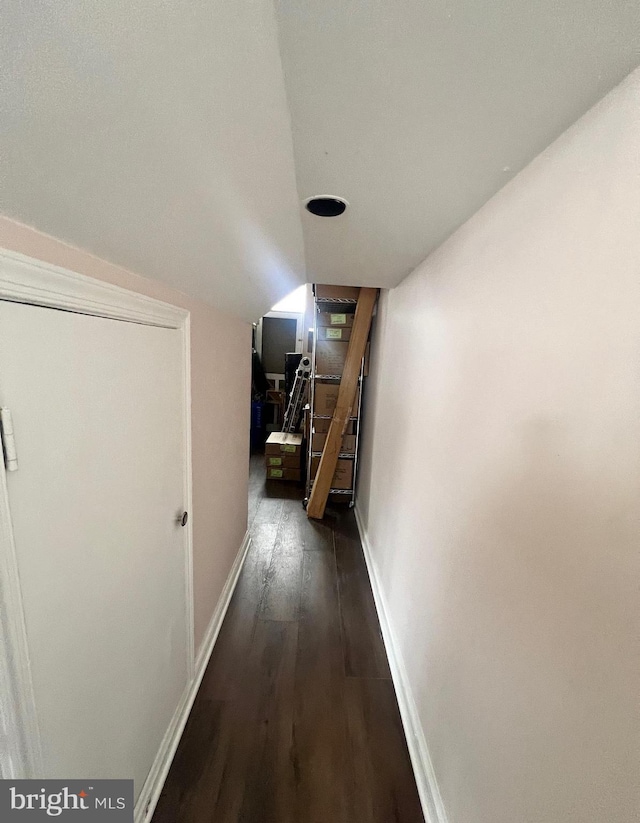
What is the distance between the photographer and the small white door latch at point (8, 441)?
0.60m

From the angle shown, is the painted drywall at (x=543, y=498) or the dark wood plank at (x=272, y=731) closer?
the painted drywall at (x=543, y=498)

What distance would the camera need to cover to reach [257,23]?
0.47m

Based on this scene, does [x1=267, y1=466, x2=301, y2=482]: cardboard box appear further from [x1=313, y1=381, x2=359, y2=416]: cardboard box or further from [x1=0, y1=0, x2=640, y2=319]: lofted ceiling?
[x1=0, y1=0, x2=640, y2=319]: lofted ceiling

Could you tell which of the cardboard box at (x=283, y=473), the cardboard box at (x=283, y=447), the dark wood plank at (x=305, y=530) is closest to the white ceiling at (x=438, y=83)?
the dark wood plank at (x=305, y=530)

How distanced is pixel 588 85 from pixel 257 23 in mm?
561

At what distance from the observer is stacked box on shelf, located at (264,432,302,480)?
13.3 ft

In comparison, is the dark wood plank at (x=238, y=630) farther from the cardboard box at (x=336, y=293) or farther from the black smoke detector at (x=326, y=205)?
the cardboard box at (x=336, y=293)

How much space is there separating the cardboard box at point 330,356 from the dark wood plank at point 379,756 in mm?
2439

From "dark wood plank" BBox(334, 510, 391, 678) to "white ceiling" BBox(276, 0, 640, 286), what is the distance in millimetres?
2120

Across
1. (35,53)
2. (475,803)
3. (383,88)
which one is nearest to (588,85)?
(383,88)

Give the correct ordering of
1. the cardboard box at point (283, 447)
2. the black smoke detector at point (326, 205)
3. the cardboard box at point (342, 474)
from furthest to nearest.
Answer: the cardboard box at point (283, 447)
the cardboard box at point (342, 474)
the black smoke detector at point (326, 205)

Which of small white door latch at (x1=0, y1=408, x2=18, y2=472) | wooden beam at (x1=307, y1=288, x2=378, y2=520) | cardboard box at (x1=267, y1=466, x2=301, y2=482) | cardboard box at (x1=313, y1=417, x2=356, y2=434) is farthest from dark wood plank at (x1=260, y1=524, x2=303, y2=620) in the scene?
small white door latch at (x1=0, y1=408, x2=18, y2=472)

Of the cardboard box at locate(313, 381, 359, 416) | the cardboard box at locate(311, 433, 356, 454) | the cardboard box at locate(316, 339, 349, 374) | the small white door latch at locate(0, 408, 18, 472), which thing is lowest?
the cardboard box at locate(311, 433, 356, 454)

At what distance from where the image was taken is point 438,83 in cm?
59
